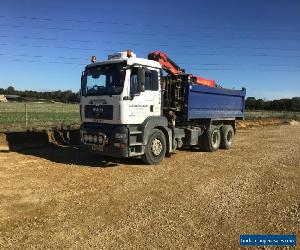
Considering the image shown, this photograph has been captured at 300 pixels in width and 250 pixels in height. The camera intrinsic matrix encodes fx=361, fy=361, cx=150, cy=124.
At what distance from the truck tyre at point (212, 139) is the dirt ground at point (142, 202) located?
2.27 meters

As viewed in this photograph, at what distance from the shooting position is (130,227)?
589 centimetres

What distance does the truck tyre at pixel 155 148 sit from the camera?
1097cm

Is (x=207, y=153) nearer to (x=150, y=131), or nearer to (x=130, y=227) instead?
(x=150, y=131)

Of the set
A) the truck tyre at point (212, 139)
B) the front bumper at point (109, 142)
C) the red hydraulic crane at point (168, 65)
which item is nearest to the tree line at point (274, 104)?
the truck tyre at point (212, 139)

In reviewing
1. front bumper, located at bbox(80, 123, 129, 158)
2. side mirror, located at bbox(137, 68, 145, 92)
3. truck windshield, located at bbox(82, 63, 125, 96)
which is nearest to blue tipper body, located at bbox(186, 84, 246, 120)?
side mirror, located at bbox(137, 68, 145, 92)

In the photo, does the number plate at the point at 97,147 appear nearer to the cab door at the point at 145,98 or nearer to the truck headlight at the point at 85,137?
the truck headlight at the point at 85,137

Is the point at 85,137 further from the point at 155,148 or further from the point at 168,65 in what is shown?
the point at 168,65

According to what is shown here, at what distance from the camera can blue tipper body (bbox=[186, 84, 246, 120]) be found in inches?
507

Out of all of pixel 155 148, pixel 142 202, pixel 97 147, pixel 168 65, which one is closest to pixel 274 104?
pixel 168 65

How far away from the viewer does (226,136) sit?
50.9 feet

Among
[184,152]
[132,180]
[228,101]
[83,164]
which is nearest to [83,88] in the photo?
[83,164]

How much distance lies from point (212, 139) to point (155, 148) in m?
4.11

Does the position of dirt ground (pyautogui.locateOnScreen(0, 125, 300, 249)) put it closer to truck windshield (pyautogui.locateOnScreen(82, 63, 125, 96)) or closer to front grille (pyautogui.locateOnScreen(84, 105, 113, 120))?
front grille (pyautogui.locateOnScreen(84, 105, 113, 120))

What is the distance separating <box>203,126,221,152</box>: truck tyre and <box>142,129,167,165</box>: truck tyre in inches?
125
